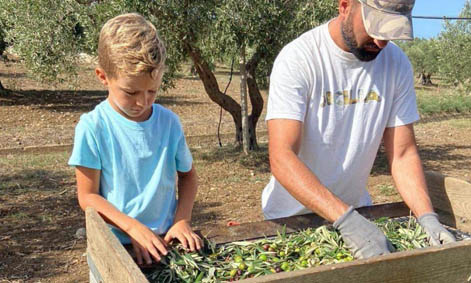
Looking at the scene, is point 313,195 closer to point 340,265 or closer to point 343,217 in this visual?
point 343,217

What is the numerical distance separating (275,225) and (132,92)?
864mm

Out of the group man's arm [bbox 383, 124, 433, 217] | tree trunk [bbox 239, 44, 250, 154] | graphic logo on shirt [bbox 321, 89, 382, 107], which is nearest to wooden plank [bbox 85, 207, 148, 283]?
graphic logo on shirt [bbox 321, 89, 382, 107]

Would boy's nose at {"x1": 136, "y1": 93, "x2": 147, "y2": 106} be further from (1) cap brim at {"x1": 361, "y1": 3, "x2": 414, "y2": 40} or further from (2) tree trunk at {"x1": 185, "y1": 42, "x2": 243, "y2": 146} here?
(2) tree trunk at {"x1": 185, "y1": 42, "x2": 243, "y2": 146}

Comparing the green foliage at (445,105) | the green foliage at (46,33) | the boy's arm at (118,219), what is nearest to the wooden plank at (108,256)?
the boy's arm at (118,219)

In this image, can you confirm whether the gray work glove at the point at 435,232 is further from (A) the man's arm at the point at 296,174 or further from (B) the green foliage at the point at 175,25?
(B) the green foliage at the point at 175,25

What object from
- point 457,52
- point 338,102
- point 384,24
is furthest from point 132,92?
point 457,52

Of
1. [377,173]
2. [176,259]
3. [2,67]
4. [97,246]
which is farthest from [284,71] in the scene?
[2,67]

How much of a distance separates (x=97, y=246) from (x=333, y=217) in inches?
37.9

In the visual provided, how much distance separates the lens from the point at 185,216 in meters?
2.43

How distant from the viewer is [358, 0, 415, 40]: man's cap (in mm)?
2322

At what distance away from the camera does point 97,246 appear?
1919mm

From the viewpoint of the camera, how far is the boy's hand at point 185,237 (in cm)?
216

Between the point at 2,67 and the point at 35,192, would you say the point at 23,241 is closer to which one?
the point at 35,192

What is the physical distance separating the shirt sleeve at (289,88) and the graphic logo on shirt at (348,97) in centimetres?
11
